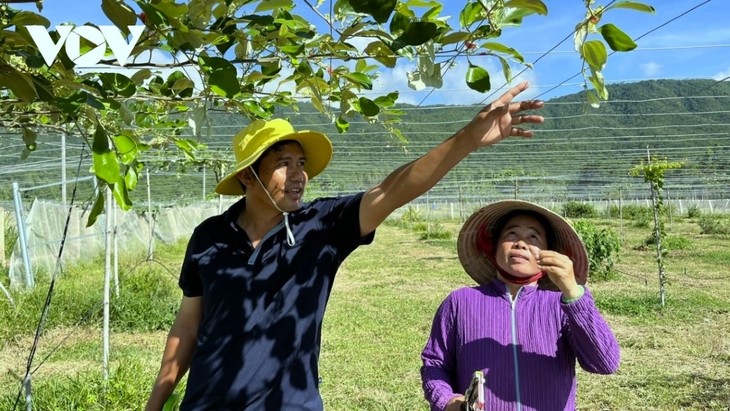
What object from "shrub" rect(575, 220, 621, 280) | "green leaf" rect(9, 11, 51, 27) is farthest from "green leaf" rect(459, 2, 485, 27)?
"shrub" rect(575, 220, 621, 280)

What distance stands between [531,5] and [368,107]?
67 centimetres

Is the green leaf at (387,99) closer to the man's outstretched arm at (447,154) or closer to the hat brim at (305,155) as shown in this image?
the hat brim at (305,155)

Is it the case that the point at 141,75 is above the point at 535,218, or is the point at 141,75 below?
above

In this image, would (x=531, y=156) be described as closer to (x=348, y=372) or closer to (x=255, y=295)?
(x=348, y=372)

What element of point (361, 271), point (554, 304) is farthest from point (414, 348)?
point (361, 271)

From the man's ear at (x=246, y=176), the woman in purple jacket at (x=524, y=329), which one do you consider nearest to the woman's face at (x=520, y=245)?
the woman in purple jacket at (x=524, y=329)

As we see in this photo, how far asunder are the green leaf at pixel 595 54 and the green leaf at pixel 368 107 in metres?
0.69

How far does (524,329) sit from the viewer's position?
1667mm

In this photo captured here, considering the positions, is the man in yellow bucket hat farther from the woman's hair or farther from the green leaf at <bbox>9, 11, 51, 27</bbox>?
the green leaf at <bbox>9, 11, 51, 27</bbox>

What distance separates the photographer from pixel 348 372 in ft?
15.7

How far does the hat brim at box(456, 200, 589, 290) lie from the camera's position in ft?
5.83

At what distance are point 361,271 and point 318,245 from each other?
31.5ft

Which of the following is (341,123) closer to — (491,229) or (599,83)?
(491,229)

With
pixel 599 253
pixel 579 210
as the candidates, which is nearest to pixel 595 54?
pixel 599 253
